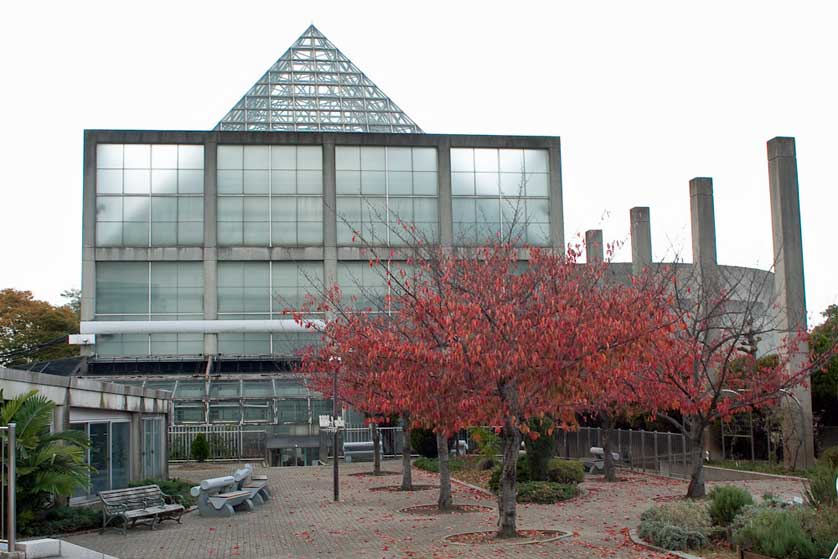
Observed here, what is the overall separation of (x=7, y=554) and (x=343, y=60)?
58346mm

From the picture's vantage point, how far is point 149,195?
5269 centimetres

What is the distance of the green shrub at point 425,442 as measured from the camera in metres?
42.2

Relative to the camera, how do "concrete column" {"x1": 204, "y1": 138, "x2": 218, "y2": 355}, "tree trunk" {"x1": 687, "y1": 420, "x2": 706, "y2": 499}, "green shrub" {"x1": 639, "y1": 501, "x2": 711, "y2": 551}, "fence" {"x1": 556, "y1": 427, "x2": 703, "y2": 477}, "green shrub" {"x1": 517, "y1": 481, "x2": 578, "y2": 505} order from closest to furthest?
"green shrub" {"x1": 639, "y1": 501, "x2": 711, "y2": 551}, "tree trunk" {"x1": 687, "y1": 420, "x2": 706, "y2": 499}, "green shrub" {"x1": 517, "y1": 481, "x2": 578, "y2": 505}, "fence" {"x1": 556, "y1": 427, "x2": 703, "y2": 477}, "concrete column" {"x1": 204, "y1": 138, "x2": 218, "y2": 355}

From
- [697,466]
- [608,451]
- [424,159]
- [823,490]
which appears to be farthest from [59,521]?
[424,159]

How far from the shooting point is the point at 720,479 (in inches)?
1183

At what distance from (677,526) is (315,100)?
175ft

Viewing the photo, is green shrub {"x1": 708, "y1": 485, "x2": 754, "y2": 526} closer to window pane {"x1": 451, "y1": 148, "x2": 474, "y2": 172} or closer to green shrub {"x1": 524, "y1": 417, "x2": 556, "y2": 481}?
green shrub {"x1": 524, "y1": 417, "x2": 556, "y2": 481}

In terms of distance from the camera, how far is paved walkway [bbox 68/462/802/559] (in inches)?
631

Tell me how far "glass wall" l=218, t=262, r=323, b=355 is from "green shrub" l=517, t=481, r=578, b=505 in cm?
2999

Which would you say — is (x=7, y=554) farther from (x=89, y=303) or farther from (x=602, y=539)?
(x=89, y=303)

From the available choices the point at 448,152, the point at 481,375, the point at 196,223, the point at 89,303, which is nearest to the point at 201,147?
the point at 196,223

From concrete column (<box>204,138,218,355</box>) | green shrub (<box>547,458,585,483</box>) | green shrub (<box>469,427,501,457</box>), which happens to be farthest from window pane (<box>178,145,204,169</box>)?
green shrub (<box>547,458,585,483</box>)

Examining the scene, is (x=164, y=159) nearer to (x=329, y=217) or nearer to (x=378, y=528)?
(x=329, y=217)

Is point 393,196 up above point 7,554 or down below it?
above
